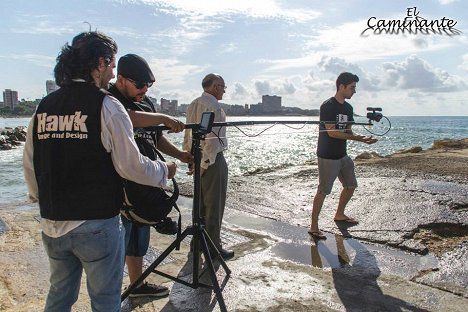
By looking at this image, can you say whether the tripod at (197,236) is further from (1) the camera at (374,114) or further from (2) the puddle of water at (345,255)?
(1) the camera at (374,114)

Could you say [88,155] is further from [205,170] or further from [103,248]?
[205,170]

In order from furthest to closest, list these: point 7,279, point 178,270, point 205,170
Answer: point 205,170 < point 178,270 < point 7,279

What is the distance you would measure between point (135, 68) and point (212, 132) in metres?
1.75

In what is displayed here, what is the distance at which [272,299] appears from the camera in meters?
3.69

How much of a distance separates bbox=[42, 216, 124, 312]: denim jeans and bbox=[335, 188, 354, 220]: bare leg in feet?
15.1

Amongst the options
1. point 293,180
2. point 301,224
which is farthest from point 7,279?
point 293,180

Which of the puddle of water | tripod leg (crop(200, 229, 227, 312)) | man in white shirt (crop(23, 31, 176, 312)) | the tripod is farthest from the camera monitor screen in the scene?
the puddle of water

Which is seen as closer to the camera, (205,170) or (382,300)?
(382,300)

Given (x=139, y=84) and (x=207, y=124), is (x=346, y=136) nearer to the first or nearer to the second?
(x=207, y=124)

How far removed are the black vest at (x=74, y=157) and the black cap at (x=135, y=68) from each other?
0.76m

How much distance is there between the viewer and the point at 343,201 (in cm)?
636

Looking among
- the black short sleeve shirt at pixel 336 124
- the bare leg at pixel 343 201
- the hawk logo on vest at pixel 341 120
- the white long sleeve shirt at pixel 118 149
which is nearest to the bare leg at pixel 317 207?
the black short sleeve shirt at pixel 336 124

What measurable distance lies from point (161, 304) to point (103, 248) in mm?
1673

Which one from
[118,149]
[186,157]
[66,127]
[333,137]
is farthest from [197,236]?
[333,137]
